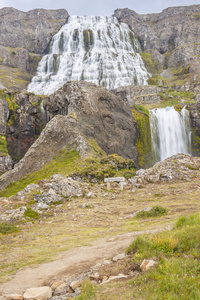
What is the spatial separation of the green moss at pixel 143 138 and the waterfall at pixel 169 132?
2.03 meters

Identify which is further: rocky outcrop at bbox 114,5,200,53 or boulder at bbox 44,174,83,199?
rocky outcrop at bbox 114,5,200,53

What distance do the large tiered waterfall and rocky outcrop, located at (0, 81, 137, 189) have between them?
53827 mm

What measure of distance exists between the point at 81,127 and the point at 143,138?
19.9m

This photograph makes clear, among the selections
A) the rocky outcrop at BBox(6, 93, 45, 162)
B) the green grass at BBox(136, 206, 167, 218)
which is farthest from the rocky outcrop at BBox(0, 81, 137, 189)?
the green grass at BBox(136, 206, 167, 218)

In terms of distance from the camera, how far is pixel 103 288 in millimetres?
4641

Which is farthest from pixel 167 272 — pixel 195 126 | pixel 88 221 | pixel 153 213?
pixel 195 126

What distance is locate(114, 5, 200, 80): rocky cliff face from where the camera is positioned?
425 ft

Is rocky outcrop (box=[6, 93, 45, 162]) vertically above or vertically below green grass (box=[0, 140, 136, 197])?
above

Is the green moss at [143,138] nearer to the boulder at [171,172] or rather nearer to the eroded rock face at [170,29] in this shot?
the boulder at [171,172]

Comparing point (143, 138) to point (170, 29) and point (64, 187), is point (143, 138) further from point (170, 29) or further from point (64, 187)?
point (170, 29)

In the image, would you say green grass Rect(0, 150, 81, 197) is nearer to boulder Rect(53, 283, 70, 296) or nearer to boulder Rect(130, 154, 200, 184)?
boulder Rect(130, 154, 200, 184)

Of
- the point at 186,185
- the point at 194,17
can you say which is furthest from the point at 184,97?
the point at 194,17

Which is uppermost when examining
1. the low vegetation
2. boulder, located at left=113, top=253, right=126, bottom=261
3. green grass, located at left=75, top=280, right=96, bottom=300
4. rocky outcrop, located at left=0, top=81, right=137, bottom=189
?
rocky outcrop, located at left=0, top=81, right=137, bottom=189

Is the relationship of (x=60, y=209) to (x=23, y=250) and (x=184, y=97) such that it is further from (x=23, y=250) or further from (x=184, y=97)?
(x=184, y=97)
